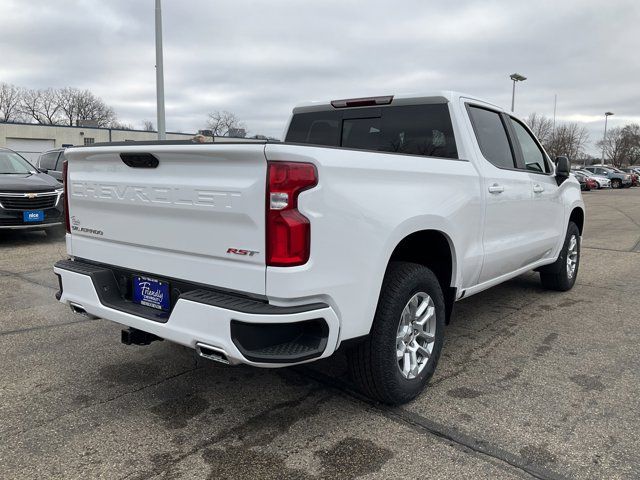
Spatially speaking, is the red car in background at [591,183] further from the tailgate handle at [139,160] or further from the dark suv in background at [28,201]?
the tailgate handle at [139,160]

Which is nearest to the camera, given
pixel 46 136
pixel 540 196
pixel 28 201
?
pixel 540 196

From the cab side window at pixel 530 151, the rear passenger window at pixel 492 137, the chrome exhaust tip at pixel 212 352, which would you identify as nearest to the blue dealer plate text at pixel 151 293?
the chrome exhaust tip at pixel 212 352

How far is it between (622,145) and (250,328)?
311 ft

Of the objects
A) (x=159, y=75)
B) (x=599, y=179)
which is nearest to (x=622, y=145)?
(x=599, y=179)

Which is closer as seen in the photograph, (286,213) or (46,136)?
(286,213)

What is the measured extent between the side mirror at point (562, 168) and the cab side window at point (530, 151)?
0.38 feet

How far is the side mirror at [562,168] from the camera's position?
5215mm

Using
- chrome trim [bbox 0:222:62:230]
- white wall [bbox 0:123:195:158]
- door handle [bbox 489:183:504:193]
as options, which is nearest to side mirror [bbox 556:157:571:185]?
door handle [bbox 489:183:504:193]

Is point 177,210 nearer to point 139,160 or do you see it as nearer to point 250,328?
point 139,160

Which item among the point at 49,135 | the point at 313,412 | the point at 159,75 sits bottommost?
the point at 313,412

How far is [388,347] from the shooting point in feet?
9.71

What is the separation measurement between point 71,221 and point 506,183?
3221 millimetres

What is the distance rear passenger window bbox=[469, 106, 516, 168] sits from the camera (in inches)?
162

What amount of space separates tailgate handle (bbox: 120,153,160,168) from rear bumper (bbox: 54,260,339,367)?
755 millimetres
